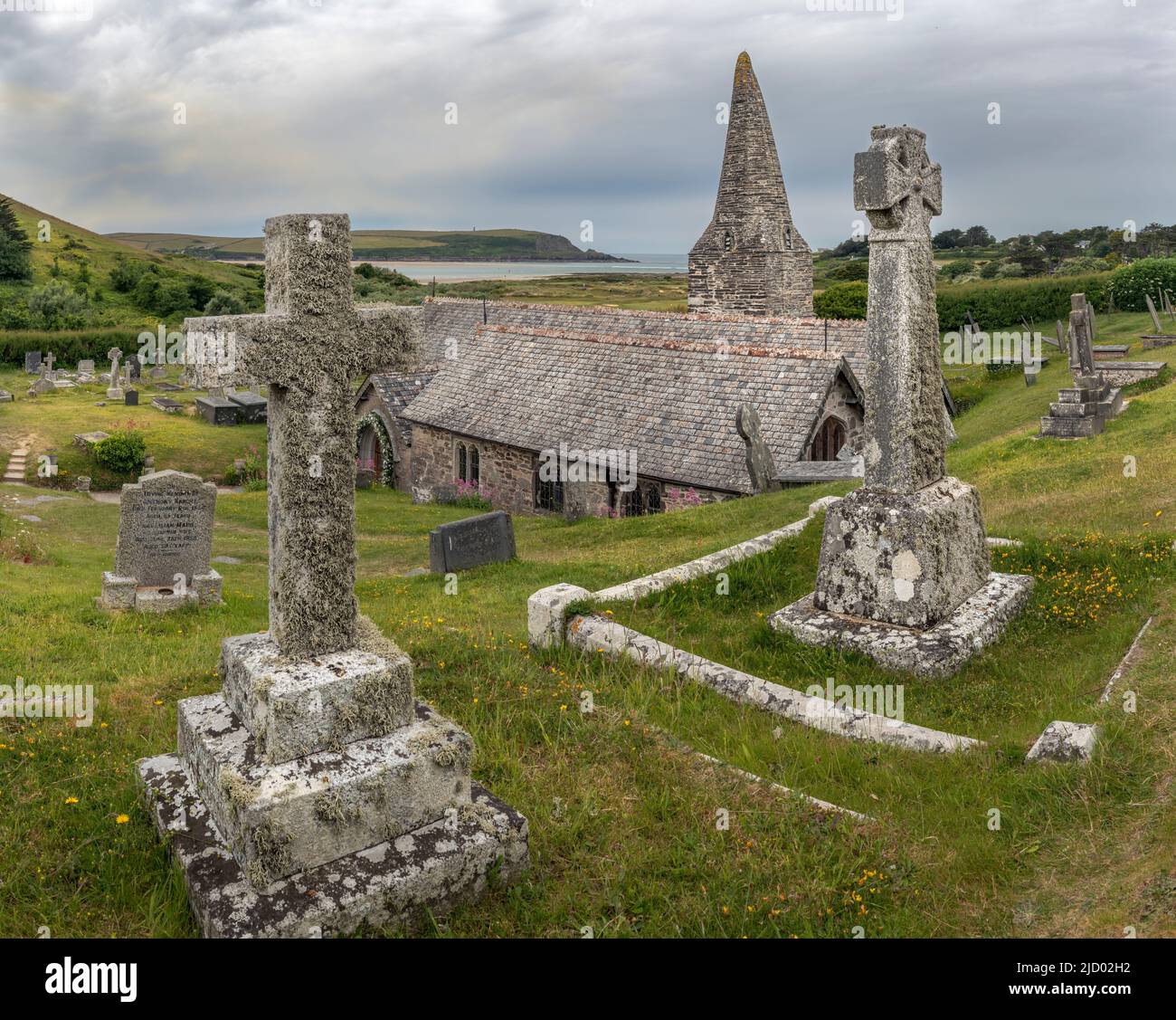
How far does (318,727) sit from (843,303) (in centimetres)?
4548

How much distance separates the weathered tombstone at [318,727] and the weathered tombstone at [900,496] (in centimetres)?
439

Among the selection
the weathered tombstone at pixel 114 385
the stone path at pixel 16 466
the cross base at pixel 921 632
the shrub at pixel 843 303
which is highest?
the shrub at pixel 843 303

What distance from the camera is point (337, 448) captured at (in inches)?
183

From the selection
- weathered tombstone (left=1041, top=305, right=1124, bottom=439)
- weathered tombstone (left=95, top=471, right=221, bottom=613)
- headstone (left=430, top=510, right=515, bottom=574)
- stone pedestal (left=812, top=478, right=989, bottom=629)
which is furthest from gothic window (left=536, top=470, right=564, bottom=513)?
stone pedestal (left=812, top=478, right=989, bottom=629)

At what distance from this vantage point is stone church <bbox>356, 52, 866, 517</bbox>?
2194 centimetres

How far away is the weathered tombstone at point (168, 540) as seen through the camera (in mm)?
12938

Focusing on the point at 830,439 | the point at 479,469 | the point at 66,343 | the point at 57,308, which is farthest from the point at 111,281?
the point at 830,439

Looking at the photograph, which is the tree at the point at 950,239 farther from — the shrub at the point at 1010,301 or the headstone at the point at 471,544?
the headstone at the point at 471,544

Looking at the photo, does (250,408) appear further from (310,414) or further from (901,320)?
(310,414)

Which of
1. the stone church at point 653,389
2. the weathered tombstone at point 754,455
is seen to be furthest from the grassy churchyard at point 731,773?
the stone church at point 653,389

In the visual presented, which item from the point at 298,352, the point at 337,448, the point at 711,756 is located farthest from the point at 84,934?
the point at 711,756

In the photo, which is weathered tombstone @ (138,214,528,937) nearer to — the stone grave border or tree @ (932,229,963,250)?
the stone grave border

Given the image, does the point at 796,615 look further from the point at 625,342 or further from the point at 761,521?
the point at 625,342

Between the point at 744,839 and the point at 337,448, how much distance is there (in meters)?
2.75
